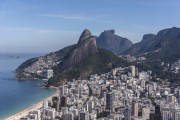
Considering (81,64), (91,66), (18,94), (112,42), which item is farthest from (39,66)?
(112,42)

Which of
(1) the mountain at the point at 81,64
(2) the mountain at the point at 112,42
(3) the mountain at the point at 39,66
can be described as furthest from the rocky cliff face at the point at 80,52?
(2) the mountain at the point at 112,42

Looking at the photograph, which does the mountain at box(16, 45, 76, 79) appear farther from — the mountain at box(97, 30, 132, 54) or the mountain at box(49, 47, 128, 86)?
the mountain at box(97, 30, 132, 54)

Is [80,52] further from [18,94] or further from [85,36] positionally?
[18,94]

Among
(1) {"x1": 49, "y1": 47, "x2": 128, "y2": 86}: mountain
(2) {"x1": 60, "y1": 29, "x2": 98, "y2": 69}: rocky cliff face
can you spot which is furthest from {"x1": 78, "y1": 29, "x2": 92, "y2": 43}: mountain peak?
(1) {"x1": 49, "y1": 47, "x2": 128, "y2": 86}: mountain

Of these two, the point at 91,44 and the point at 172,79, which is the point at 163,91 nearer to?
the point at 172,79

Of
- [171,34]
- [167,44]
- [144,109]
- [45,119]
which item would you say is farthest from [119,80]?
[171,34]

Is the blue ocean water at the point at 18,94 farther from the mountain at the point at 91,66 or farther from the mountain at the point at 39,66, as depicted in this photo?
the mountain at the point at 39,66
